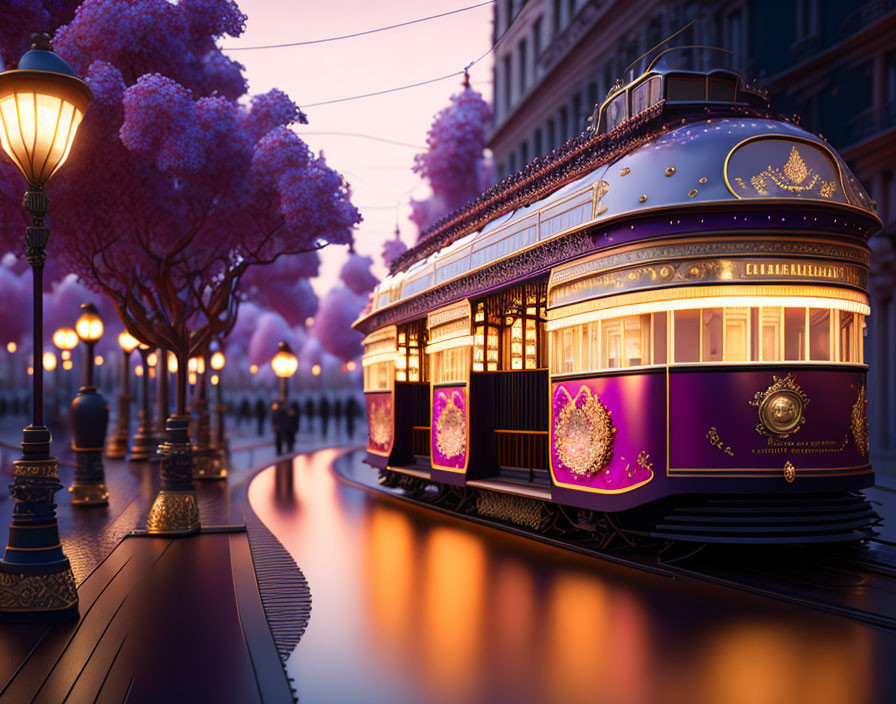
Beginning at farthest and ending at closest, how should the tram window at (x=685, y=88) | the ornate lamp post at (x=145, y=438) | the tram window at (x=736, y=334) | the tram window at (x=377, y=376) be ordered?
the ornate lamp post at (x=145, y=438), the tram window at (x=377, y=376), the tram window at (x=685, y=88), the tram window at (x=736, y=334)

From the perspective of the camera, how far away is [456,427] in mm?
13570

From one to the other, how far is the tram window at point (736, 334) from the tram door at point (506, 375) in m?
3.96

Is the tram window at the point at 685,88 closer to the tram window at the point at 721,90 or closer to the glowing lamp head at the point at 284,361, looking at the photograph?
the tram window at the point at 721,90

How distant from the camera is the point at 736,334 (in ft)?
29.4

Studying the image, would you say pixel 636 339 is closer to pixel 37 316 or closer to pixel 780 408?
pixel 780 408

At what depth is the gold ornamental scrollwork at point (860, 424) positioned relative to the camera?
9227mm

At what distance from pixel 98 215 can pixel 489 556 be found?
36.3 feet

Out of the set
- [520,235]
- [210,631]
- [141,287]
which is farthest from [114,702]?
[141,287]

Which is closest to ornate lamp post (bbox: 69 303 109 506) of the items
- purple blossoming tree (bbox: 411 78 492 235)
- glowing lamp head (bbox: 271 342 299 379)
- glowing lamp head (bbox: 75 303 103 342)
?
glowing lamp head (bbox: 75 303 103 342)

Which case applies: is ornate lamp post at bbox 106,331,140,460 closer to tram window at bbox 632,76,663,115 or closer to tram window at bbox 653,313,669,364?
tram window at bbox 632,76,663,115

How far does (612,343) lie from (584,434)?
1.07m

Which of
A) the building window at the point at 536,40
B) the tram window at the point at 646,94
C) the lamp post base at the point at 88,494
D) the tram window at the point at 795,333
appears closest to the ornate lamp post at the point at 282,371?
the lamp post base at the point at 88,494

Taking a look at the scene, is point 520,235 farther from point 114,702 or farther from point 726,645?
point 114,702

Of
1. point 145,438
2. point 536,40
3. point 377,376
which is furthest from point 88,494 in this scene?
point 536,40
